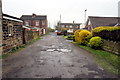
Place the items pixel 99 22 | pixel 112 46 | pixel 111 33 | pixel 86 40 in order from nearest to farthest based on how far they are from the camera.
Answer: pixel 112 46 < pixel 111 33 < pixel 86 40 < pixel 99 22

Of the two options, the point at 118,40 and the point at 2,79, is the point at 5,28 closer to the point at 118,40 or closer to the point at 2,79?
the point at 2,79

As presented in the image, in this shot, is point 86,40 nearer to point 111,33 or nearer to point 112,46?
point 111,33

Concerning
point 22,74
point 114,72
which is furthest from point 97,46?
point 22,74

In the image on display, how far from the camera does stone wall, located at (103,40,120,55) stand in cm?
723

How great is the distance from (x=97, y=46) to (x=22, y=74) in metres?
7.77

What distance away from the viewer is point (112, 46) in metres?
7.91

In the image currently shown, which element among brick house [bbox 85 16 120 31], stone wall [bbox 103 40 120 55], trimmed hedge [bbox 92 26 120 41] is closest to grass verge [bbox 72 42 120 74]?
stone wall [bbox 103 40 120 55]

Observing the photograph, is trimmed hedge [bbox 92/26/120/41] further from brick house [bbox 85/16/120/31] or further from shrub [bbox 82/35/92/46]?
→ brick house [bbox 85/16/120/31]

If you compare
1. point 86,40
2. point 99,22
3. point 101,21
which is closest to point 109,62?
point 86,40

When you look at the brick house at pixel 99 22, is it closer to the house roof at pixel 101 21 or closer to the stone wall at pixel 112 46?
the house roof at pixel 101 21

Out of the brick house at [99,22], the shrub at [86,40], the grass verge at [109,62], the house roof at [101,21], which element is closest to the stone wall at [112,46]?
the grass verge at [109,62]

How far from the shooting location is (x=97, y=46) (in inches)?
365

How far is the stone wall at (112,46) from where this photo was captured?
23.7 feet

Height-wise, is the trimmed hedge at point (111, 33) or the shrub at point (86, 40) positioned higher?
the trimmed hedge at point (111, 33)
